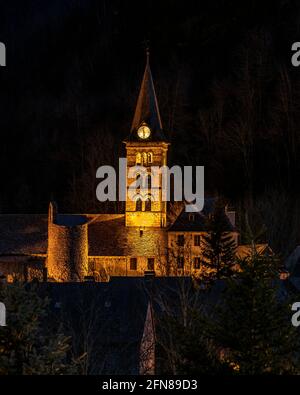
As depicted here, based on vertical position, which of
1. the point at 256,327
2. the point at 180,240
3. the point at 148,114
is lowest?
the point at 256,327

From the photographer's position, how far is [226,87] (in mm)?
95375

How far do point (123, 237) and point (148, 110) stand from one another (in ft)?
28.2

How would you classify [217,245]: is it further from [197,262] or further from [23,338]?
[23,338]

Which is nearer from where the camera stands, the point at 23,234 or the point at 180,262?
the point at 180,262

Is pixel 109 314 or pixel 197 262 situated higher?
pixel 197 262

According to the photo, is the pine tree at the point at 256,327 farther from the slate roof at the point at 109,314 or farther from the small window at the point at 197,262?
the small window at the point at 197,262

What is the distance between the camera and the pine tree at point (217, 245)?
6059 cm

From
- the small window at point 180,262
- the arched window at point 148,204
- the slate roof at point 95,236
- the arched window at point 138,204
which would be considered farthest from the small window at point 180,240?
the arched window at point 138,204

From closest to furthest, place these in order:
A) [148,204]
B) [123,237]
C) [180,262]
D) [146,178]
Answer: [180,262] < [123,237] < [148,204] < [146,178]

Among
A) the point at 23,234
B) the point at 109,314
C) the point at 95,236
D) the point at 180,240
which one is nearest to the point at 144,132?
the point at 95,236

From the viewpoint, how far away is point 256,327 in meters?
20.0

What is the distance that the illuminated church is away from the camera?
6781 cm

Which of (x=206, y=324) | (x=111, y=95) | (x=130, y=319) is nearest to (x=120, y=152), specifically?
(x=111, y=95)
